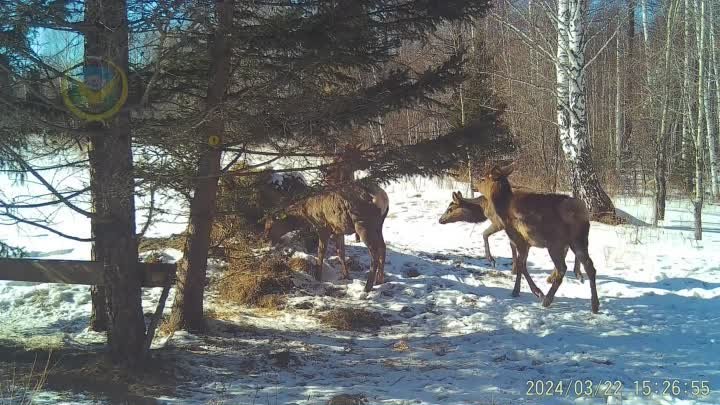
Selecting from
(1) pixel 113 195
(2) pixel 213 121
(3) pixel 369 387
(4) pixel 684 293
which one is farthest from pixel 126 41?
(4) pixel 684 293

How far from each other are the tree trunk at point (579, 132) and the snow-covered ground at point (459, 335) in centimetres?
258

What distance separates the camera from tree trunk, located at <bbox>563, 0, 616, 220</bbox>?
1336cm

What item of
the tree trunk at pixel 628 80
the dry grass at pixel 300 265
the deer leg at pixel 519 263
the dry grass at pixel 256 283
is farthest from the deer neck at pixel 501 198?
the tree trunk at pixel 628 80

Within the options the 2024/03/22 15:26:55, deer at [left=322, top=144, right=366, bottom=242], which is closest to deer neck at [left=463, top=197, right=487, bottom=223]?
deer at [left=322, top=144, right=366, bottom=242]

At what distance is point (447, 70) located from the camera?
6555 mm

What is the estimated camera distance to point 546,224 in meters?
8.31

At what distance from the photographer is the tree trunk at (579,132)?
1336cm

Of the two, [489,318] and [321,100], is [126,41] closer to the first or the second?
[321,100]

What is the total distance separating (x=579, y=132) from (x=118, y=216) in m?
11.8

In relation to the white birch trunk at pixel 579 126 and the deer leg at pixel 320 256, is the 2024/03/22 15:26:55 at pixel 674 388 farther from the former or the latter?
the white birch trunk at pixel 579 126

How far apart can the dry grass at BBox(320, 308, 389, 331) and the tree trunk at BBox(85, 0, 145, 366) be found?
2.85 meters

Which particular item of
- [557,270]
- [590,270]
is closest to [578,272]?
[557,270]

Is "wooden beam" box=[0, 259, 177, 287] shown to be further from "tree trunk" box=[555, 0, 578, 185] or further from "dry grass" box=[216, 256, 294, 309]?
"tree trunk" box=[555, 0, 578, 185]

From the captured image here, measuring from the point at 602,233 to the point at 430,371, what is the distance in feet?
27.3
